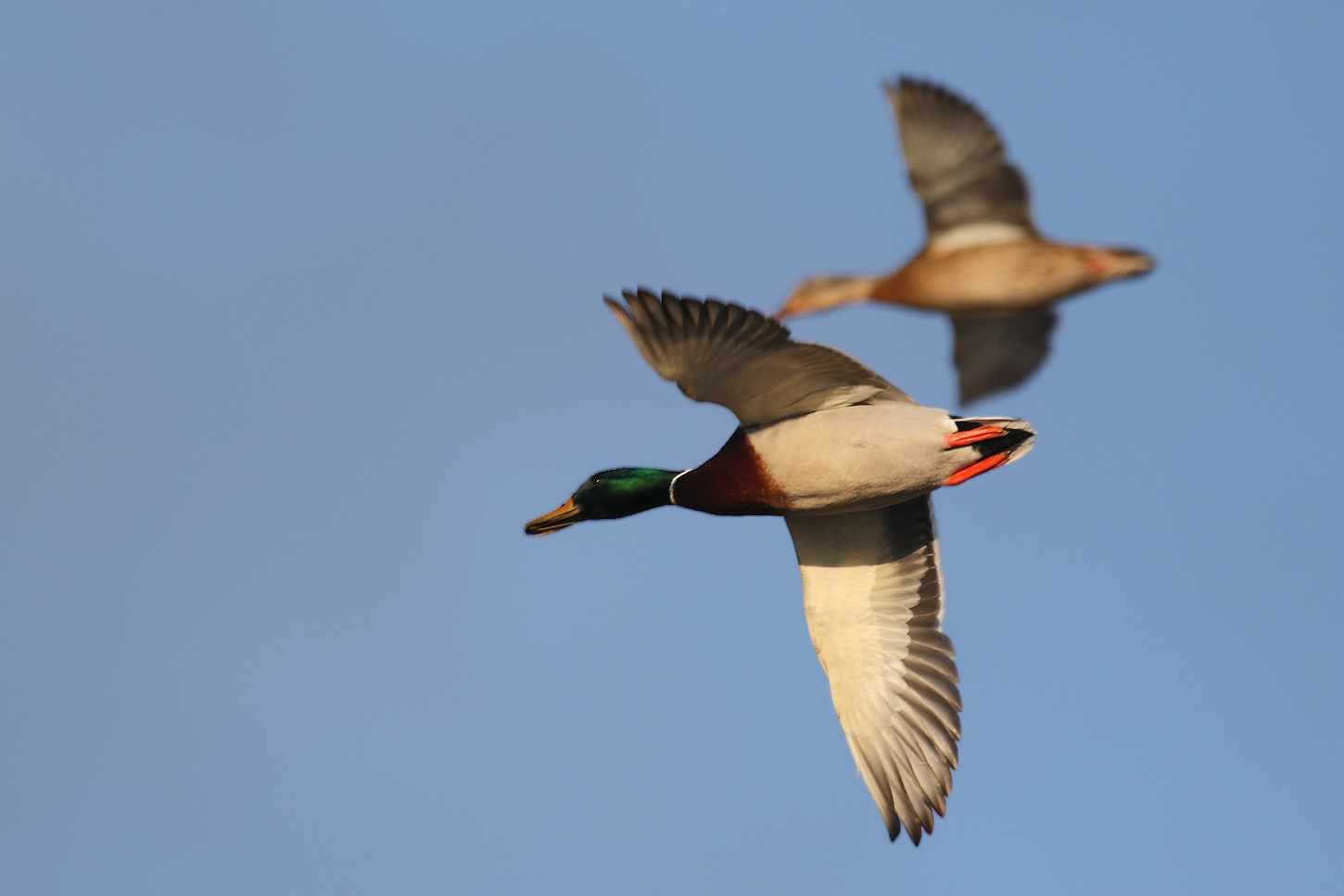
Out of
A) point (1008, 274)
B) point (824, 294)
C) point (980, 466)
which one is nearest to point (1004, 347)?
point (1008, 274)

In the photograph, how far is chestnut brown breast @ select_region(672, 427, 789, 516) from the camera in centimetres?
708

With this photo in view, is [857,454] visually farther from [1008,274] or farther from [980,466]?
[1008,274]

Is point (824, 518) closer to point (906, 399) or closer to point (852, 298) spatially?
point (906, 399)

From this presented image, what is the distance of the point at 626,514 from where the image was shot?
800 centimetres

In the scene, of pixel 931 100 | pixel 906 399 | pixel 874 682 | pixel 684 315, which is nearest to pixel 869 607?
pixel 874 682

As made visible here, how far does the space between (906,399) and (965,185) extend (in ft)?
8.01

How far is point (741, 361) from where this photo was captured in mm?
6602

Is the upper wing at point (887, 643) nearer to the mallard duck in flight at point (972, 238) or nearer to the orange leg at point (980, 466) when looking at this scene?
the orange leg at point (980, 466)

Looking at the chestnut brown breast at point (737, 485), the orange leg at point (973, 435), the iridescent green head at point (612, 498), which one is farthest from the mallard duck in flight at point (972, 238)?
the chestnut brown breast at point (737, 485)

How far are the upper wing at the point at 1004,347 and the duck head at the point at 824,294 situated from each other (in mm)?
632

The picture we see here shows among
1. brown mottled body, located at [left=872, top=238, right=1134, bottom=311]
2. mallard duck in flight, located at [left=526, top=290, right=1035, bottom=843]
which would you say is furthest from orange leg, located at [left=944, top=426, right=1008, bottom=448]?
brown mottled body, located at [left=872, top=238, right=1134, bottom=311]

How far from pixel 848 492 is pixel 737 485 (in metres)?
0.53

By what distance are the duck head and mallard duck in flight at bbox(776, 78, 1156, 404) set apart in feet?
0.87

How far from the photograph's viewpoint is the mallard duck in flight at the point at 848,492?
6.57 m
